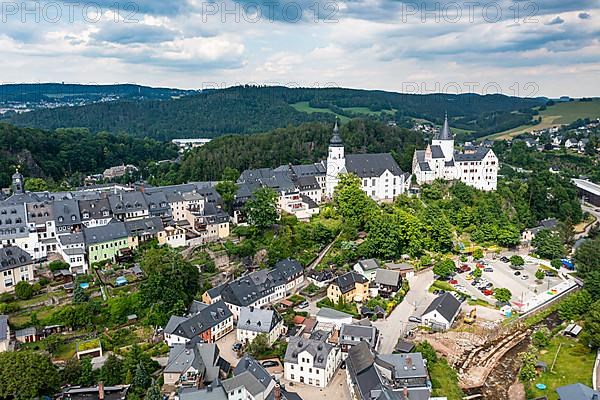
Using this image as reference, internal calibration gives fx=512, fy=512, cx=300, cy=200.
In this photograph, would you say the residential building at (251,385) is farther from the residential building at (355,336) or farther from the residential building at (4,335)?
the residential building at (4,335)

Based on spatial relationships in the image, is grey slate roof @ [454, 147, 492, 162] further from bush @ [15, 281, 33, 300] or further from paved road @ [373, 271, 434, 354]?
bush @ [15, 281, 33, 300]

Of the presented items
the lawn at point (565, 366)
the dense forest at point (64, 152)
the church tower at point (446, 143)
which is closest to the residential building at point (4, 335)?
the lawn at point (565, 366)

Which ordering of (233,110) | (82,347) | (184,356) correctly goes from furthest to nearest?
1. (233,110)
2. (82,347)
3. (184,356)

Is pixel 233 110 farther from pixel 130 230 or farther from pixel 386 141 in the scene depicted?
pixel 130 230

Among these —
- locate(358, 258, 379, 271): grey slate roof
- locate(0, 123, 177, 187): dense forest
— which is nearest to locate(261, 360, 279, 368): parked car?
locate(358, 258, 379, 271): grey slate roof

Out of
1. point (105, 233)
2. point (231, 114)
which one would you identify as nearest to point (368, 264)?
point (105, 233)

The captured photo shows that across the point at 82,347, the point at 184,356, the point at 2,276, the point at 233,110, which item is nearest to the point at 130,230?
the point at 2,276

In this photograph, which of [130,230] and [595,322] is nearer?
[595,322]
